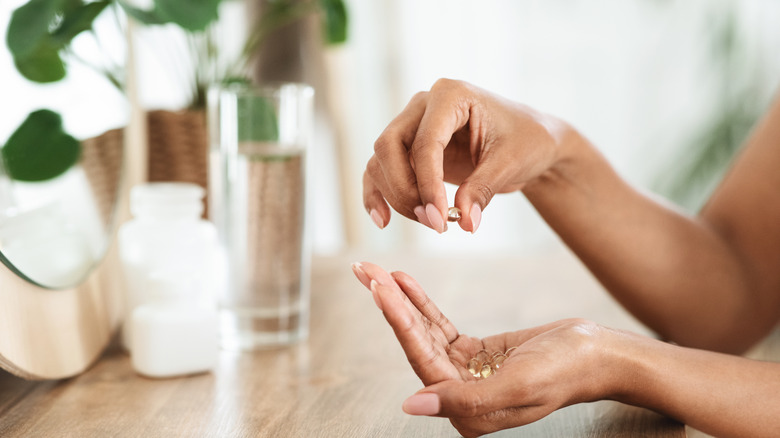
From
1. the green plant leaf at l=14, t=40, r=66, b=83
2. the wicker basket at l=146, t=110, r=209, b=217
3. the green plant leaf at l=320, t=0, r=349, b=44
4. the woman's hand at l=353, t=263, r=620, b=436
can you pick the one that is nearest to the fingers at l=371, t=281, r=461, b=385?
the woman's hand at l=353, t=263, r=620, b=436

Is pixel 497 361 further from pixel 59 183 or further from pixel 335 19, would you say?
pixel 335 19

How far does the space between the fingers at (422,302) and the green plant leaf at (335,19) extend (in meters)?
0.73

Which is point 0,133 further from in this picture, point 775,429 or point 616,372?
point 775,429

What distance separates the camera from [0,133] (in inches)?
26.4

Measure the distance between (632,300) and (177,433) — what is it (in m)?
0.55

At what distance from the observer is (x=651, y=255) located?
0.91 meters

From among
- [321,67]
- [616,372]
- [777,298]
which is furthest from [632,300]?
[321,67]

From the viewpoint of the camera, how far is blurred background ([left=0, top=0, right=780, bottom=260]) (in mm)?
2301

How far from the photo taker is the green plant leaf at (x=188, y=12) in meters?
0.87

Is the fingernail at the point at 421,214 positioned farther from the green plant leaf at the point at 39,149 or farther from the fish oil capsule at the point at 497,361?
the green plant leaf at the point at 39,149

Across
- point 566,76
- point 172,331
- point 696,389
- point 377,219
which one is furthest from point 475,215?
point 566,76

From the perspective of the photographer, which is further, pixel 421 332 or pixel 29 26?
pixel 29 26

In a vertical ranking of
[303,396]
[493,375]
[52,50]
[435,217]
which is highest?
[52,50]

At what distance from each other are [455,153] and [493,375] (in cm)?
28
